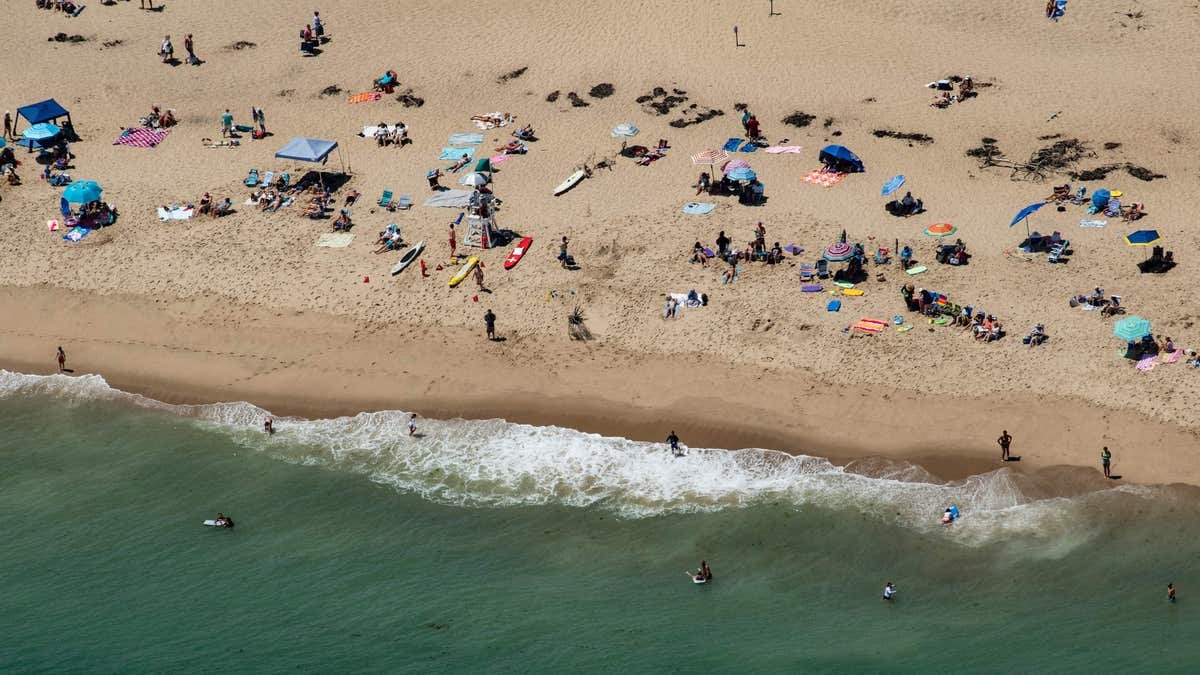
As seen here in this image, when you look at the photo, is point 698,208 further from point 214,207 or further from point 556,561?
point 214,207

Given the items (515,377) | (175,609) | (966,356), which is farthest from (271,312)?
(966,356)

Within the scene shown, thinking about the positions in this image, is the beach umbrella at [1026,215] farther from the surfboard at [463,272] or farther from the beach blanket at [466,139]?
the beach blanket at [466,139]

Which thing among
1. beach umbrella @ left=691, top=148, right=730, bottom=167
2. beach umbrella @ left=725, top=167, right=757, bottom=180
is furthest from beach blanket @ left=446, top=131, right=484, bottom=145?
beach umbrella @ left=725, top=167, right=757, bottom=180

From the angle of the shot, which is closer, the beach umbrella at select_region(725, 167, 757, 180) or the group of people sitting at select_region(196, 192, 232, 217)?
the beach umbrella at select_region(725, 167, 757, 180)

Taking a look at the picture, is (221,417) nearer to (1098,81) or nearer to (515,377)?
(515,377)

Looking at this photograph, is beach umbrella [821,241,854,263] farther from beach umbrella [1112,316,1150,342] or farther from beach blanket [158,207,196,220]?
beach blanket [158,207,196,220]

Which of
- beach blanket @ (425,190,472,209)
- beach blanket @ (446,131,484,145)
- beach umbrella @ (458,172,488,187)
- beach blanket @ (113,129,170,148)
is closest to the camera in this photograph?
beach umbrella @ (458,172,488,187)

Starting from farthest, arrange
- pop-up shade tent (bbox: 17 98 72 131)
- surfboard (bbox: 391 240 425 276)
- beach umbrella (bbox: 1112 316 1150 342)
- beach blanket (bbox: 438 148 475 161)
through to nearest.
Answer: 1. pop-up shade tent (bbox: 17 98 72 131)
2. beach blanket (bbox: 438 148 475 161)
3. surfboard (bbox: 391 240 425 276)
4. beach umbrella (bbox: 1112 316 1150 342)
